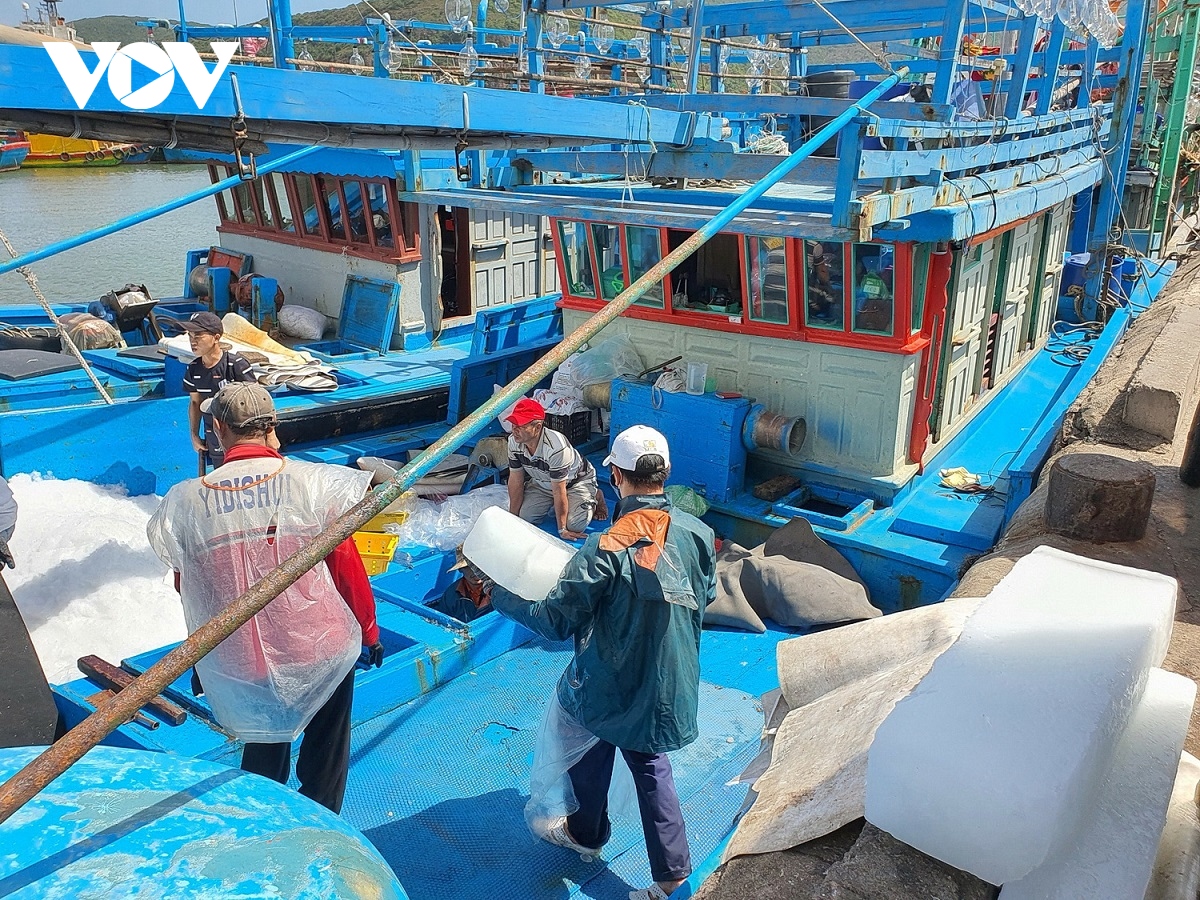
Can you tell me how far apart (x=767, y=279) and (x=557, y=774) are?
13.8ft

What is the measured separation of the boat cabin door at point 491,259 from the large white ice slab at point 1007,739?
9.10 m

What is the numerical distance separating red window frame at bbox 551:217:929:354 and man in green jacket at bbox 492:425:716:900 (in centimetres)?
349

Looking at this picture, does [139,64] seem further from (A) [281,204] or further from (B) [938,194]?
(A) [281,204]

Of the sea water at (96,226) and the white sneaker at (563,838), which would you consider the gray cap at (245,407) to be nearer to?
the white sneaker at (563,838)

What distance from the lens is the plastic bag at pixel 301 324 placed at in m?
10.0

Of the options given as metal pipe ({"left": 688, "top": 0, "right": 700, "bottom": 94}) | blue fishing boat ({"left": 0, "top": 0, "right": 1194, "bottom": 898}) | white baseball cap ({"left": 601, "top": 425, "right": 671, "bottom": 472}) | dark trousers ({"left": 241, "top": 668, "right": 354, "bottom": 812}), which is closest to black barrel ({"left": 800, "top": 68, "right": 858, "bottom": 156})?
blue fishing boat ({"left": 0, "top": 0, "right": 1194, "bottom": 898})

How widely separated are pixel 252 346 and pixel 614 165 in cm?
451

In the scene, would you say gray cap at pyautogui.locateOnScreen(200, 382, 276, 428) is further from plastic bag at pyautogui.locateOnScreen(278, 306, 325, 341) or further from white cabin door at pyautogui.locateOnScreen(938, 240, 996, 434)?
plastic bag at pyautogui.locateOnScreen(278, 306, 325, 341)

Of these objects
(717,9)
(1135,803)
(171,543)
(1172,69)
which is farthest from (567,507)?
(1172,69)

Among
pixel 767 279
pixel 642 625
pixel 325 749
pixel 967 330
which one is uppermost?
pixel 767 279

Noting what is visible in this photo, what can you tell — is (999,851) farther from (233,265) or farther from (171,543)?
(233,265)

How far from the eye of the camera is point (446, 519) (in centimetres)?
619

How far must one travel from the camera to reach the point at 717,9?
841 cm

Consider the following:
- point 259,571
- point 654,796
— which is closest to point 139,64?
point 259,571
